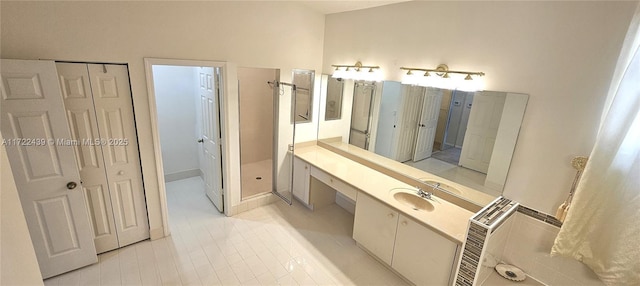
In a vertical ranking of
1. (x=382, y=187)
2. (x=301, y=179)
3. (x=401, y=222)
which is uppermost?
(x=382, y=187)

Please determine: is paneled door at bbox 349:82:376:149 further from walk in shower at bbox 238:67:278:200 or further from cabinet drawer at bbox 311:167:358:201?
walk in shower at bbox 238:67:278:200

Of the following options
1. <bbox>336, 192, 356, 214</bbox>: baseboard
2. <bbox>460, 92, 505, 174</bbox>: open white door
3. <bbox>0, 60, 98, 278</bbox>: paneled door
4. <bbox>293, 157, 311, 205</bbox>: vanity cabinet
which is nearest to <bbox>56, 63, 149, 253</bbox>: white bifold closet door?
<bbox>0, 60, 98, 278</bbox>: paneled door

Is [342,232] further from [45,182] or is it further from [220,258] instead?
[45,182]

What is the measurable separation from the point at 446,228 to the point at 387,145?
1.25 m

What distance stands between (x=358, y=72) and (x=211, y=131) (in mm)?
2010

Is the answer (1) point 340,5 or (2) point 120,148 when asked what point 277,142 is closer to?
(2) point 120,148

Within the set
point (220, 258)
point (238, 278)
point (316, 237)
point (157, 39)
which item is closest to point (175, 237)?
point (220, 258)

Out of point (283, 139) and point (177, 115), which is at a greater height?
point (177, 115)

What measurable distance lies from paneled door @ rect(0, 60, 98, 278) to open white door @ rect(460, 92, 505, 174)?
345 cm

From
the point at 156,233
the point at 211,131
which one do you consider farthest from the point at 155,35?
the point at 156,233

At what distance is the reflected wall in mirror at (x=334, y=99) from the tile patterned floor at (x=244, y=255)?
140cm

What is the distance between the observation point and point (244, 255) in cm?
287

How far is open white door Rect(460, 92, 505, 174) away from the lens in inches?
89.0

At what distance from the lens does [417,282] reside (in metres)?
2.39
